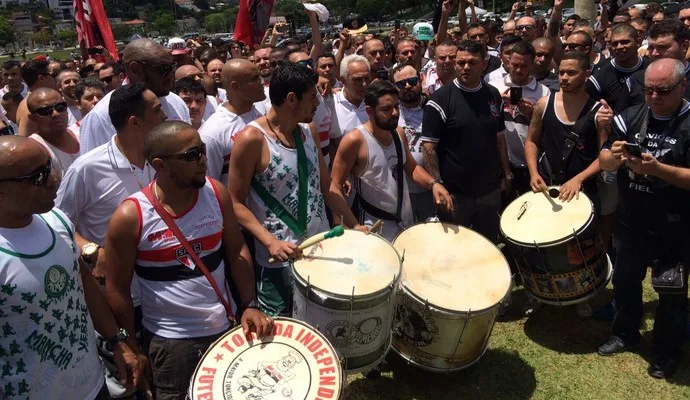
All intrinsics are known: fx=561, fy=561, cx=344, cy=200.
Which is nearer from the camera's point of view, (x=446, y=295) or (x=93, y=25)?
(x=446, y=295)

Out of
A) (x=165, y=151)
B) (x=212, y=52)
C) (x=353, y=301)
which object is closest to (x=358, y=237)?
(x=353, y=301)

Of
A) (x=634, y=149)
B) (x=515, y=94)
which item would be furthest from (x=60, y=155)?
(x=634, y=149)

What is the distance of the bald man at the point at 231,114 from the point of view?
423 cm

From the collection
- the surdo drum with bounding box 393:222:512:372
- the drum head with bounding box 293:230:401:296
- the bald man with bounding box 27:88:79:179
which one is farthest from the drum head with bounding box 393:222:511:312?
the bald man with bounding box 27:88:79:179

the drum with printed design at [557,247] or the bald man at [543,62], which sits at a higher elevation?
the bald man at [543,62]

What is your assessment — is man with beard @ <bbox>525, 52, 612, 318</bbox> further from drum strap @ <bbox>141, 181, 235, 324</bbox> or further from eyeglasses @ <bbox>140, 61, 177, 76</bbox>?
eyeglasses @ <bbox>140, 61, 177, 76</bbox>

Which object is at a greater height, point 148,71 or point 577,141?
point 148,71

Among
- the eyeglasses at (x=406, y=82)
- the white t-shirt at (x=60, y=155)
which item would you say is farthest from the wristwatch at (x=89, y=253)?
the eyeglasses at (x=406, y=82)

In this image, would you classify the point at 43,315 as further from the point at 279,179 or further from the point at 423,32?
the point at 423,32

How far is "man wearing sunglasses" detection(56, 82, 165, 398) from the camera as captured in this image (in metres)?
3.28

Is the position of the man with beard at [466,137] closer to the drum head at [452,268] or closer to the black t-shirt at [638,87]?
the drum head at [452,268]

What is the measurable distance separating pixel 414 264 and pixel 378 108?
1245 mm

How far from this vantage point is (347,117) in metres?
5.46

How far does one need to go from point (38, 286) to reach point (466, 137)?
11.8 feet
